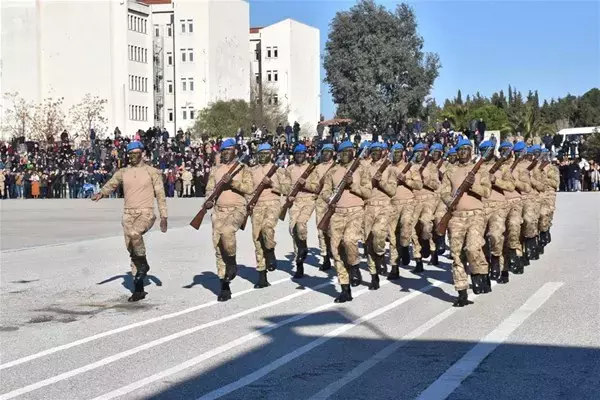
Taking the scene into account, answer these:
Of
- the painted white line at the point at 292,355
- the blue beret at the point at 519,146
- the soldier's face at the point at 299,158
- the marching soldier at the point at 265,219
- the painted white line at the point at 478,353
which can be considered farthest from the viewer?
the soldier's face at the point at 299,158

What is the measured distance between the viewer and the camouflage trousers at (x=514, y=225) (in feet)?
53.7

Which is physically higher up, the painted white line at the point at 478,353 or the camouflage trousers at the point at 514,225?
the camouflage trousers at the point at 514,225

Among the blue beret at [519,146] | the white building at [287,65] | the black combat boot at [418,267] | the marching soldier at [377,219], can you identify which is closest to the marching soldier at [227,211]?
the marching soldier at [377,219]

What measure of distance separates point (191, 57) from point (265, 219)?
80.2 m

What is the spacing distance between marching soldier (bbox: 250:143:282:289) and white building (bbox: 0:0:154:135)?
7133 cm

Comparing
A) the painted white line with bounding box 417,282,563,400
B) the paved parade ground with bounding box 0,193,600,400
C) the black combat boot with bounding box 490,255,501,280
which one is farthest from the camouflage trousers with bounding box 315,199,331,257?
the painted white line with bounding box 417,282,563,400

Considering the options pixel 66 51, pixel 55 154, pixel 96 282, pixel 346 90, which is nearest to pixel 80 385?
→ pixel 96 282

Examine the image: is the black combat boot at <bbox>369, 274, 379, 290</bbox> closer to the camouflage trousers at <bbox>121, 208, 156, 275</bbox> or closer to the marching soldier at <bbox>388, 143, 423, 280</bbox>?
the marching soldier at <bbox>388, 143, 423, 280</bbox>

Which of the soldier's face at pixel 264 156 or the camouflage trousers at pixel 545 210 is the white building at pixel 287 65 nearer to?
the camouflage trousers at pixel 545 210

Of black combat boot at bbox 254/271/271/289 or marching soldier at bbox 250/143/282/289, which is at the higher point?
marching soldier at bbox 250/143/282/289

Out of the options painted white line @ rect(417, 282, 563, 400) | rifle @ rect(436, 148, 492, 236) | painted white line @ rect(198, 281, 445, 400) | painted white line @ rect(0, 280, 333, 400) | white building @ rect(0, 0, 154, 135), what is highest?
white building @ rect(0, 0, 154, 135)

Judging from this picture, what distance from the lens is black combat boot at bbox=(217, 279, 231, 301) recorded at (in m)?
13.6

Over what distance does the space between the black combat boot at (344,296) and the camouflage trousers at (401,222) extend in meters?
3.67

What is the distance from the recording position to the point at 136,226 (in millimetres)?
13922
